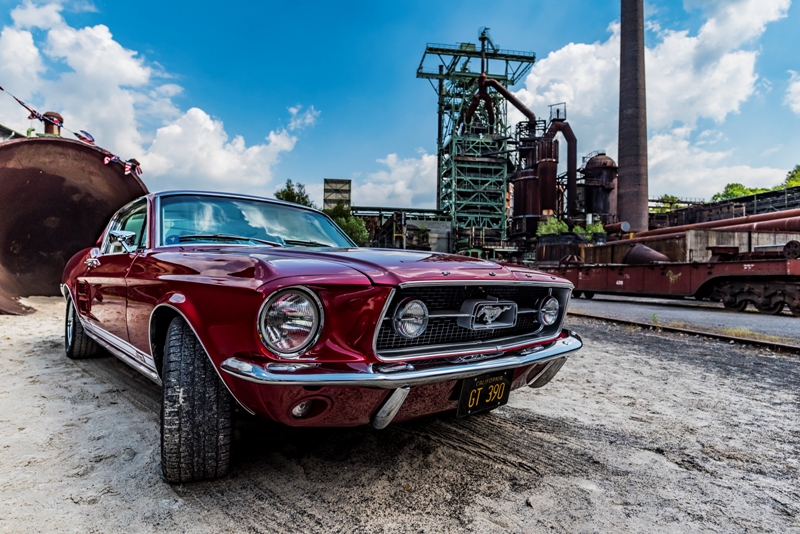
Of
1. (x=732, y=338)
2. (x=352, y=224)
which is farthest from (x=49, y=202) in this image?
(x=352, y=224)

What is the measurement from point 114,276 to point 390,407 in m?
2.11

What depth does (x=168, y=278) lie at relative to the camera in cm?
218

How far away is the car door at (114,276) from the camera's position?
2768 mm

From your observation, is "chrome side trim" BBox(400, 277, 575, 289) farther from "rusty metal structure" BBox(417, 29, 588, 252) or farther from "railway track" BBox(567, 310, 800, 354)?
"rusty metal structure" BBox(417, 29, 588, 252)

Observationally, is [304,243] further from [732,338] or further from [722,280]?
[722,280]

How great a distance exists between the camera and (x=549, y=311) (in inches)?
105

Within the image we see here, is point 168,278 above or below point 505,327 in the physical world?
above

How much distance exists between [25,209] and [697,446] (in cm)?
949

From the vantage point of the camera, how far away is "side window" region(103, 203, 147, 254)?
299 centimetres

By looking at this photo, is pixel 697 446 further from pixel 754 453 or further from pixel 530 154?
pixel 530 154

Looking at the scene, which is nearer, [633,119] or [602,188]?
[633,119]

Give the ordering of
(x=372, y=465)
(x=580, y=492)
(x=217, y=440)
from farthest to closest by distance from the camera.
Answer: (x=372, y=465)
(x=580, y=492)
(x=217, y=440)

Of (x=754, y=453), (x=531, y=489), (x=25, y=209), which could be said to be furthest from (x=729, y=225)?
(x=25, y=209)

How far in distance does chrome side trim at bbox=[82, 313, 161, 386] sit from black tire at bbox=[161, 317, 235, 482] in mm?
508
